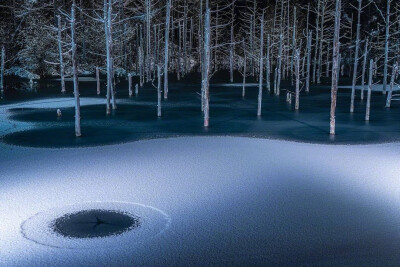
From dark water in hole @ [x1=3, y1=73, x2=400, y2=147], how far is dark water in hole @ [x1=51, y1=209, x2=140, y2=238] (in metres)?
8.55

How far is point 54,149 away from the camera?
17719 mm

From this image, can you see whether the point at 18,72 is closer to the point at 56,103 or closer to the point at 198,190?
the point at 56,103

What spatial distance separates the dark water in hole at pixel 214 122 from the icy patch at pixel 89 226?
8142mm

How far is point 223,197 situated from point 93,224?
350 cm

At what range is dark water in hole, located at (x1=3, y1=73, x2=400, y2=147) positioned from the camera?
810 inches

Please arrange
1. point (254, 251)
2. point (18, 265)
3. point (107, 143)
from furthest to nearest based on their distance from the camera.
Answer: point (107, 143) < point (254, 251) < point (18, 265)

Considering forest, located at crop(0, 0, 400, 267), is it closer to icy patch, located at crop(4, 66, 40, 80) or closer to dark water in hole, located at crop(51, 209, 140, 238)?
dark water in hole, located at crop(51, 209, 140, 238)

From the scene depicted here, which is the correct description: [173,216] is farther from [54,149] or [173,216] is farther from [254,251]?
[54,149]

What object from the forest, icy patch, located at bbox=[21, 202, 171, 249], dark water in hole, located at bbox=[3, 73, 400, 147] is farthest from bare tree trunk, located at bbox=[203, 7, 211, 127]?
icy patch, located at bbox=[21, 202, 171, 249]

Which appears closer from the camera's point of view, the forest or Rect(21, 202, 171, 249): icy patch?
the forest

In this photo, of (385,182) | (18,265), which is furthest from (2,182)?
(385,182)

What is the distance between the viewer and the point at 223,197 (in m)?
11.7

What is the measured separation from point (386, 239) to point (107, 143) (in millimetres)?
12750

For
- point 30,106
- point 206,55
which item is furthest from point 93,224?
point 30,106
